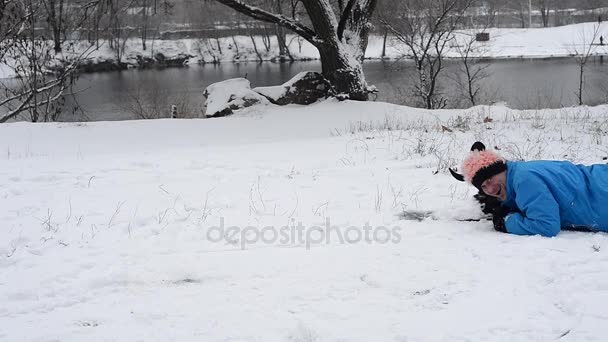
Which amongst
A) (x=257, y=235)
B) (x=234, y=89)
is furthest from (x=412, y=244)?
(x=234, y=89)

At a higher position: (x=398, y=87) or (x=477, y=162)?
(x=398, y=87)

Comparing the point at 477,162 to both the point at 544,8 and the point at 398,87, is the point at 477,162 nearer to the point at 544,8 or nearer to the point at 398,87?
the point at 398,87

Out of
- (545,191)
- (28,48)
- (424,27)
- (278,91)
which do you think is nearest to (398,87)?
(424,27)

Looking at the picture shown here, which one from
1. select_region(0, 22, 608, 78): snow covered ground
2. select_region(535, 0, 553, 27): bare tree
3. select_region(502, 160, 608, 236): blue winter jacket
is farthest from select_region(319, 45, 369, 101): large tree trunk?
select_region(535, 0, 553, 27): bare tree

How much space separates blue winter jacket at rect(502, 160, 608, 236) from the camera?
13.4ft

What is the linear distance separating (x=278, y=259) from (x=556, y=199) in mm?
2289

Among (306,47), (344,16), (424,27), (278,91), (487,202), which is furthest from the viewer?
(306,47)

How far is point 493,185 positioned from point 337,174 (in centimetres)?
244

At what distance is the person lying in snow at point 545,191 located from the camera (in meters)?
4.10

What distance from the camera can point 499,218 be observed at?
14.2 ft

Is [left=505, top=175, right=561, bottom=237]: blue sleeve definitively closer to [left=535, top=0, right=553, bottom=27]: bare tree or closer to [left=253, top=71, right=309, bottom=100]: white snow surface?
[left=253, top=71, right=309, bottom=100]: white snow surface

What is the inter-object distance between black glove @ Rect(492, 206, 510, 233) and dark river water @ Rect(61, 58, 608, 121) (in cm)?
1802

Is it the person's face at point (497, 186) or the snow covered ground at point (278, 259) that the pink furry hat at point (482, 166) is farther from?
the snow covered ground at point (278, 259)

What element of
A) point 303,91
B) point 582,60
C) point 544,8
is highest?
point 544,8
